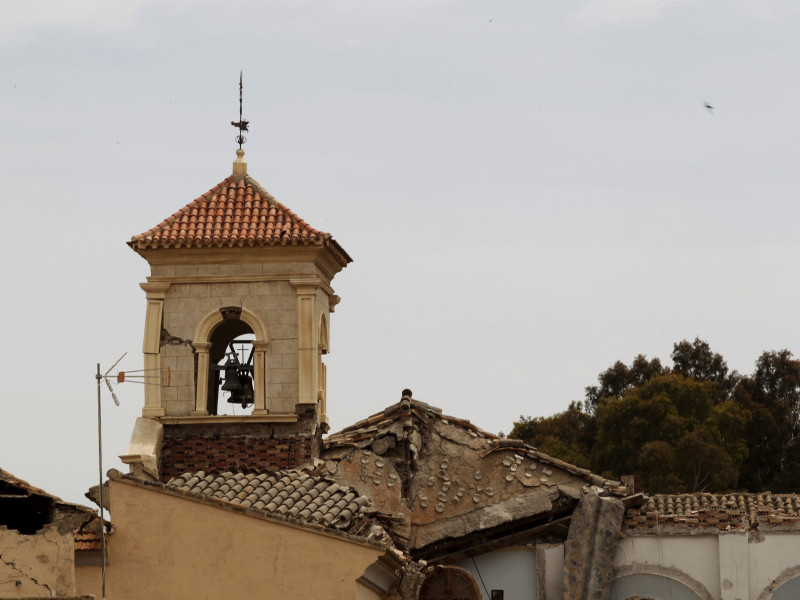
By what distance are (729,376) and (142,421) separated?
3536 cm

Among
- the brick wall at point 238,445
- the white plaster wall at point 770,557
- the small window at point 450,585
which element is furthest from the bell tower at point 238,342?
the white plaster wall at point 770,557

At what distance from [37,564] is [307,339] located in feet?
26.7

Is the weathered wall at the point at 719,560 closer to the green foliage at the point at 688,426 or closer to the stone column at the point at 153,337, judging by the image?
the stone column at the point at 153,337

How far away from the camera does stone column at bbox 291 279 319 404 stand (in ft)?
84.2

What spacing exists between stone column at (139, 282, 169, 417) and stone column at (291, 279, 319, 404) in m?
2.02

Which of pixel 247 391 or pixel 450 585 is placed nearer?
pixel 450 585

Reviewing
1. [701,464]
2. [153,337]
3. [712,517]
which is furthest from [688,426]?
[153,337]

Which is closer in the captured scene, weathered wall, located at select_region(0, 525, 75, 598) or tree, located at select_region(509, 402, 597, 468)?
weathered wall, located at select_region(0, 525, 75, 598)

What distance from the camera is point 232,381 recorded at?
26047mm

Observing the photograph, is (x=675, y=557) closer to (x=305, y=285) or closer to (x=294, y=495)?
(x=294, y=495)

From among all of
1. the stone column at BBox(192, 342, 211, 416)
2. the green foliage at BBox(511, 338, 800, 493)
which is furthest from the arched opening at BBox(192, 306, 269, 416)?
the green foliage at BBox(511, 338, 800, 493)

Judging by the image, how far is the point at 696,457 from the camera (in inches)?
1964

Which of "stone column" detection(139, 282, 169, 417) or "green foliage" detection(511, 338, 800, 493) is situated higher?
"green foliage" detection(511, 338, 800, 493)

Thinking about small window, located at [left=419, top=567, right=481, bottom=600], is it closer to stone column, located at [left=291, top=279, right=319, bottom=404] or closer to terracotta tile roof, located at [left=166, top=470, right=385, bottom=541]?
terracotta tile roof, located at [left=166, top=470, right=385, bottom=541]
